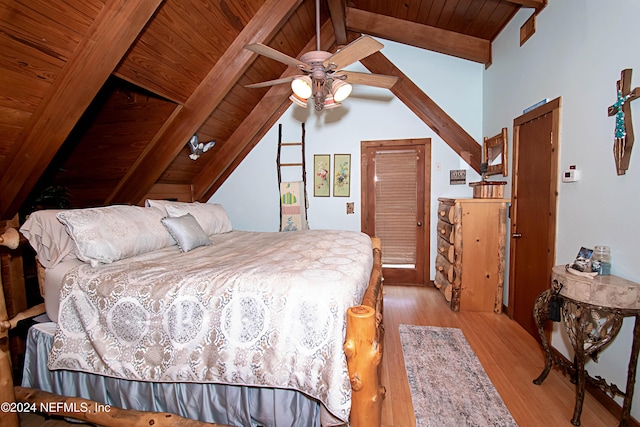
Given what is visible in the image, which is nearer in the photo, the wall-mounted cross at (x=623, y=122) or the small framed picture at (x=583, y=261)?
the wall-mounted cross at (x=623, y=122)

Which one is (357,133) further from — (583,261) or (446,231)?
(583,261)

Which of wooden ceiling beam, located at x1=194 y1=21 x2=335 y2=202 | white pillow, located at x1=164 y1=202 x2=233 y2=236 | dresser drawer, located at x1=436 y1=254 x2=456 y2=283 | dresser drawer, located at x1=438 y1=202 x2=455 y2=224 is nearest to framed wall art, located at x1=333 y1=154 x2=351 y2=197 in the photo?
wooden ceiling beam, located at x1=194 y1=21 x2=335 y2=202

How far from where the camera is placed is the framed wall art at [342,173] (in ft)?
13.8

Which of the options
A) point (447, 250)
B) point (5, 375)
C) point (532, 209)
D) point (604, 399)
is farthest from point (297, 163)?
point (604, 399)

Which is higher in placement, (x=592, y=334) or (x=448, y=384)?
(x=592, y=334)

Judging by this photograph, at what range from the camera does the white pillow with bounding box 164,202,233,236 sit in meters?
2.68

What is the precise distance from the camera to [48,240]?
6.07ft

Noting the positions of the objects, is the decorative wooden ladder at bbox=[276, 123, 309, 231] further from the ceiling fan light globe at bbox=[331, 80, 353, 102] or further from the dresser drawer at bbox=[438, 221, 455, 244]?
the ceiling fan light globe at bbox=[331, 80, 353, 102]

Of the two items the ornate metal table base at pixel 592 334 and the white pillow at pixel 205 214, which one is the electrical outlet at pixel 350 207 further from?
the ornate metal table base at pixel 592 334

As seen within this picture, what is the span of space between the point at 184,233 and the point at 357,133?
9.20 ft

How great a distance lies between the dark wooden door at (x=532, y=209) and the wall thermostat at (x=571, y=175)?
136mm

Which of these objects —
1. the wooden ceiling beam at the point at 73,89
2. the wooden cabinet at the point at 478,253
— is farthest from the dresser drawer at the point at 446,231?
the wooden ceiling beam at the point at 73,89

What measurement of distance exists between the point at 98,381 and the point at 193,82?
8.27 ft

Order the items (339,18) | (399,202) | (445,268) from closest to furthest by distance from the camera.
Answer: (339,18) → (445,268) → (399,202)
